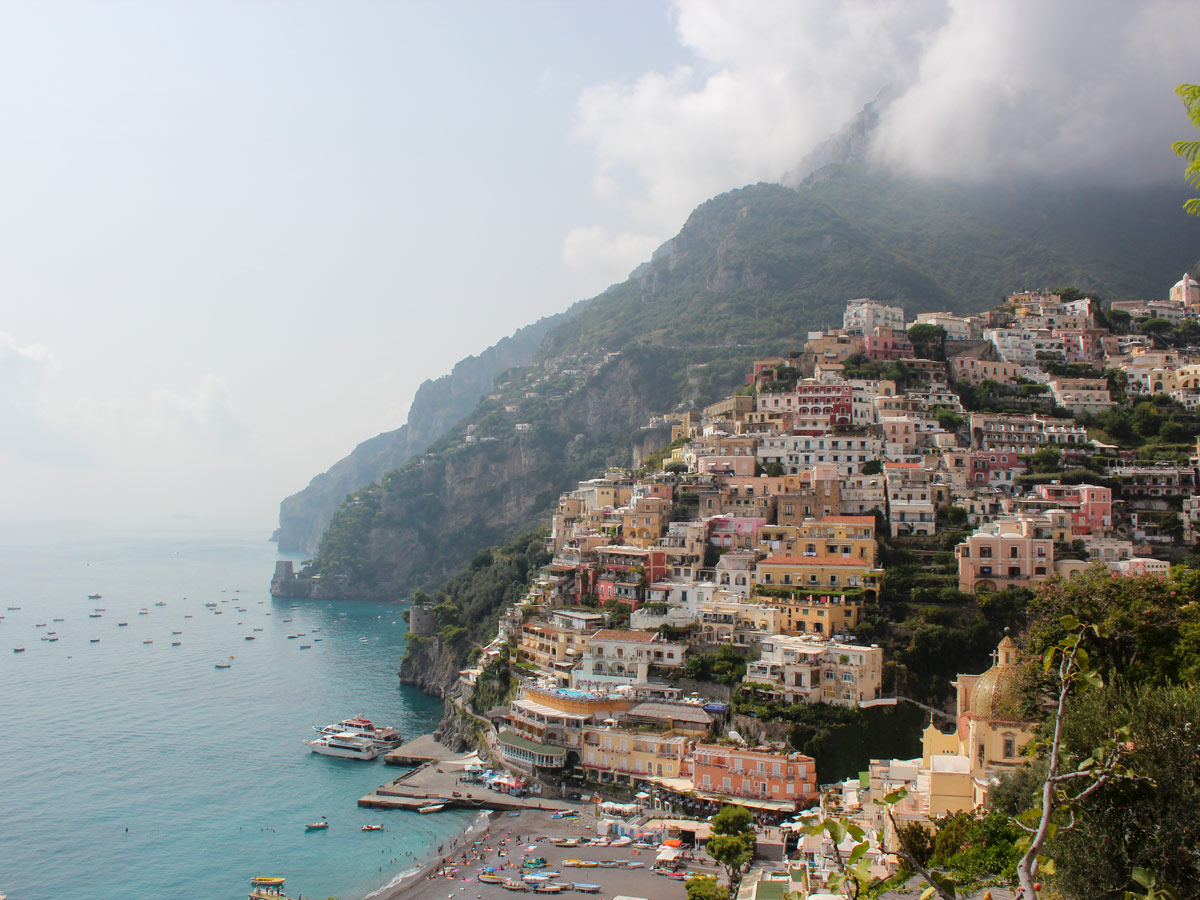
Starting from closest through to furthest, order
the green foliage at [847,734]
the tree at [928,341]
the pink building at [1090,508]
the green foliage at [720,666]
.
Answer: the green foliage at [847,734] < the green foliage at [720,666] < the pink building at [1090,508] < the tree at [928,341]

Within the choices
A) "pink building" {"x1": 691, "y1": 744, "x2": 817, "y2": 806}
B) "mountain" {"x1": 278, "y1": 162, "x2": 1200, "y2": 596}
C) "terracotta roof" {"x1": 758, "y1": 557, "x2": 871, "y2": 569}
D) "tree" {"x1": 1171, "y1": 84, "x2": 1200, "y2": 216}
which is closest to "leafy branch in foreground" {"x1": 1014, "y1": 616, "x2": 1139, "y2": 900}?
A: "tree" {"x1": 1171, "y1": 84, "x2": 1200, "y2": 216}

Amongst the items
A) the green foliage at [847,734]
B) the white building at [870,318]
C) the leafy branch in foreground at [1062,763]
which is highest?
the white building at [870,318]

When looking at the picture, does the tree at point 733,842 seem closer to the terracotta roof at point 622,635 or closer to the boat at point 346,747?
the terracotta roof at point 622,635

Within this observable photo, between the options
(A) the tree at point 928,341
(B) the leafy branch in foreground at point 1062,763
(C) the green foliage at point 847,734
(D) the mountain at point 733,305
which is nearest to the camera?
(B) the leafy branch in foreground at point 1062,763

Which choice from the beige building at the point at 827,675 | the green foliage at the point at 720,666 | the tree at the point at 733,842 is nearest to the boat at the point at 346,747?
the green foliage at the point at 720,666

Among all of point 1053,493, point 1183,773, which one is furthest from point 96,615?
point 1183,773

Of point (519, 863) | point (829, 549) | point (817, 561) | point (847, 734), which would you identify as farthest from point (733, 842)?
point (829, 549)

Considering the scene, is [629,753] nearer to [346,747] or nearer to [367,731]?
[346,747]
